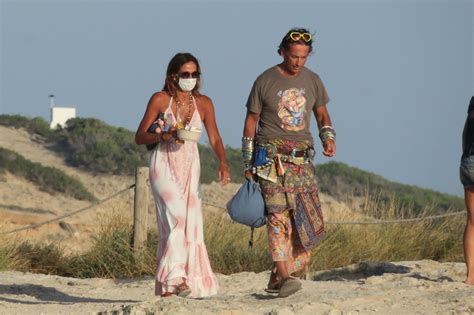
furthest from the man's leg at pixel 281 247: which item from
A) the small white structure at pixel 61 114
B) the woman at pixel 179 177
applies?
the small white structure at pixel 61 114

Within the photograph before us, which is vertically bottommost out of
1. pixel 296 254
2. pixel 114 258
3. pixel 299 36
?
pixel 114 258

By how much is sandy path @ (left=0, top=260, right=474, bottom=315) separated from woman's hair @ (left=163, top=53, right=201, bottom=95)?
161 centimetres

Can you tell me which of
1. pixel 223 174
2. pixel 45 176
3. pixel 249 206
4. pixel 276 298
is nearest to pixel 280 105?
pixel 223 174

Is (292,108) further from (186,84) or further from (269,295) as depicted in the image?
(269,295)

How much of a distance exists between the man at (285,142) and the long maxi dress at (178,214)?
0.46 m

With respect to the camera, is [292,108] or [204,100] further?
[204,100]

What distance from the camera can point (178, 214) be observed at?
971 centimetres

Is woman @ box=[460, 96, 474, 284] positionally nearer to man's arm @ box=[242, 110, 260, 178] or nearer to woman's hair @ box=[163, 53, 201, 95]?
man's arm @ box=[242, 110, 260, 178]

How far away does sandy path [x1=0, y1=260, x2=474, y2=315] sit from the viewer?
9.42 m

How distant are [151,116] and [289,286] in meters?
1.66

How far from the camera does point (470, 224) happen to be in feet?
34.9

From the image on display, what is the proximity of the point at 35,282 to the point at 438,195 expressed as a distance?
80.7ft

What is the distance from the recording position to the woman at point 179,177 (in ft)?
31.9

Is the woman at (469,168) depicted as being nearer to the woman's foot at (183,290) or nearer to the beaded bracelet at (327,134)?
the beaded bracelet at (327,134)
